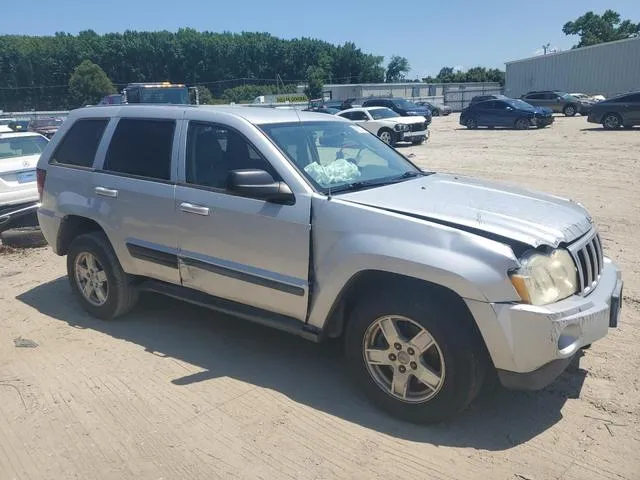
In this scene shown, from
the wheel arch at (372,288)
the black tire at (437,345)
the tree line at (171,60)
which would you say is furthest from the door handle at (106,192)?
the tree line at (171,60)

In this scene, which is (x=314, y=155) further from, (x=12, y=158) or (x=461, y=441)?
(x=12, y=158)

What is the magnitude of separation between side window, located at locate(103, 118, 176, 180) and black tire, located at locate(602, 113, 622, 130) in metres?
23.8

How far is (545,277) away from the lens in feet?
10.0

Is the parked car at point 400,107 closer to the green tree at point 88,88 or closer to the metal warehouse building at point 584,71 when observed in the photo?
the metal warehouse building at point 584,71

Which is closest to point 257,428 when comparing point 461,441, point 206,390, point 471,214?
point 206,390

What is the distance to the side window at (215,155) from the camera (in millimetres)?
4105

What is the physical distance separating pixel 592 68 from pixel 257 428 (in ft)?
178

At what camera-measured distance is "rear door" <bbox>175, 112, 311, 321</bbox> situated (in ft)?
12.2

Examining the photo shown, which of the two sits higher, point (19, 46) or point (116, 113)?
point (19, 46)

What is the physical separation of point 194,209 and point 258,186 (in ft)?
2.48

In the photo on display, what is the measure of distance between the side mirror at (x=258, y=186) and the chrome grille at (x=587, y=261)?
5.74ft

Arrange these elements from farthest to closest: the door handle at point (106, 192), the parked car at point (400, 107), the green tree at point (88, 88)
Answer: the green tree at point (88, 88) < the parked car at point (400, 107) < the door handle at point (106, 192)

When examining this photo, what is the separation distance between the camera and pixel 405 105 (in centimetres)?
3055

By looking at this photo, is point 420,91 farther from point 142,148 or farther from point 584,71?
point 142,148
